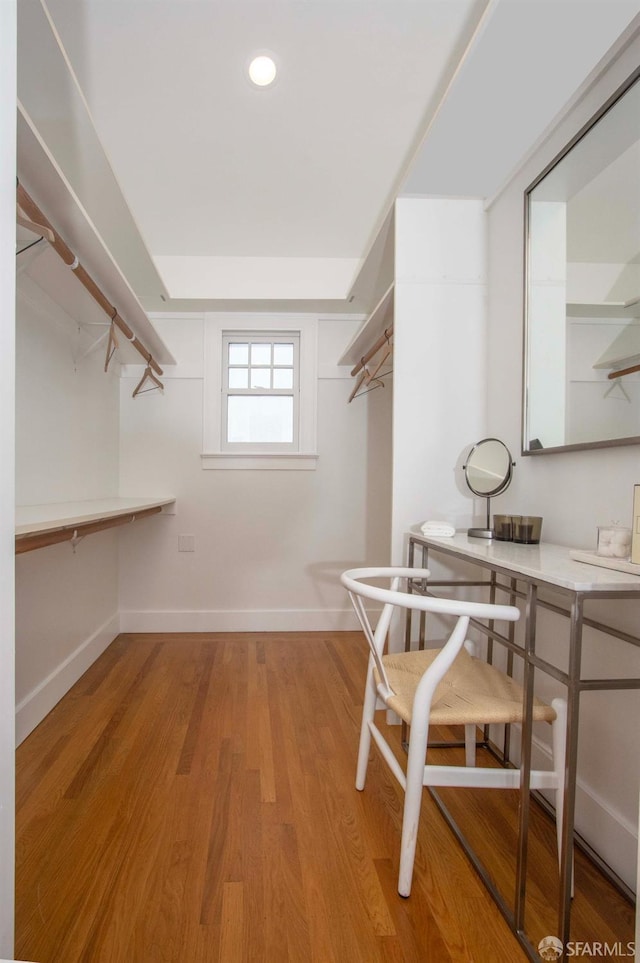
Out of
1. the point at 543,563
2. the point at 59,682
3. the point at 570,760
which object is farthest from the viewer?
the point at 59,682

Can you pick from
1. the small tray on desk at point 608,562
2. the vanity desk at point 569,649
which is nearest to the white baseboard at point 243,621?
the vanity desk at point 569,649

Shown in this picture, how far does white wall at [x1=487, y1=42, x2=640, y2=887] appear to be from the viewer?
4.25ft

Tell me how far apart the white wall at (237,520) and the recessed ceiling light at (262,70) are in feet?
5.62

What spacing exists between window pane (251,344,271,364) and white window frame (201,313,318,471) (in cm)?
11

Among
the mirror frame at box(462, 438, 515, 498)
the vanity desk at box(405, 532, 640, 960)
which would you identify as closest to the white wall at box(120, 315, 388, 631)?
the mirror frame at box(462, 438, 515, 498)

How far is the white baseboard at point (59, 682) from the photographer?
1.99 metres

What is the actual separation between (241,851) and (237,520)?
225 cm

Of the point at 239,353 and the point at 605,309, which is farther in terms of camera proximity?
the point at 239,353

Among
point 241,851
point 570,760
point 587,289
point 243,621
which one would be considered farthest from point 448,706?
point 243,621

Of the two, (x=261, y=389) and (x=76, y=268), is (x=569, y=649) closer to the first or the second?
(x=76, y=268)

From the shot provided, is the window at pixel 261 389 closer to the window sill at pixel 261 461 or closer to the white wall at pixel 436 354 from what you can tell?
the window sill at pixel 261 461

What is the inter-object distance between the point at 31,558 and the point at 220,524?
153 cm

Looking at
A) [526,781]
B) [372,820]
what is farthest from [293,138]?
[372,820]

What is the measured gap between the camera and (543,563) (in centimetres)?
121
